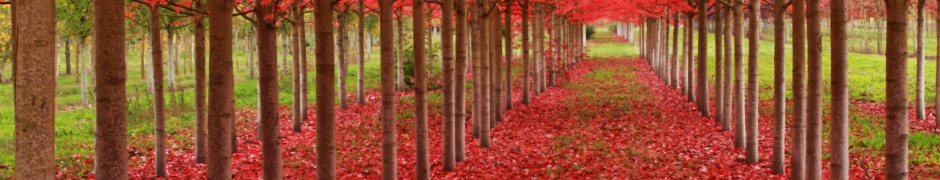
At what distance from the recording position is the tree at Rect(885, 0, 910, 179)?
535 centimetres

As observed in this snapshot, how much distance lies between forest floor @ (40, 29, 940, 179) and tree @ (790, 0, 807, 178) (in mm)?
962

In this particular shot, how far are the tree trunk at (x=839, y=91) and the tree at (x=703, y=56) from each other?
338 inches

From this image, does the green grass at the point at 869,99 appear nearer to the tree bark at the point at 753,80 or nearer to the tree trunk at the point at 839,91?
Answer: the tree bark at the point at 753,80

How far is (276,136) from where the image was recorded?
691 cm

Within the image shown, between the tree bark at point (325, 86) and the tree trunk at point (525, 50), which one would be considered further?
the tree trunk at point (525, 50)

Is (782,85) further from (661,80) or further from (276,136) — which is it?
(661,80)

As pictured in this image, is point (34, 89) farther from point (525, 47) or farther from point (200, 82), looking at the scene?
point (525, 47)

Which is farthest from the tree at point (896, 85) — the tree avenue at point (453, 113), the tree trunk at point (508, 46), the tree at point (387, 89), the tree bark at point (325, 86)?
the tree trunk at point (508, 46)

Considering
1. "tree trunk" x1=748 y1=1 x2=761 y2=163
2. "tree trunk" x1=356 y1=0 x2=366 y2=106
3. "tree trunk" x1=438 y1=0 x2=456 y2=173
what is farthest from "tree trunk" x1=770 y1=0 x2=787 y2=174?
"tree trunk" x1=356 y1=0 x2=366 y2=106

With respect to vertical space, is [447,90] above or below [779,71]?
below

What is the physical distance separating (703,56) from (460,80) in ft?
21.6

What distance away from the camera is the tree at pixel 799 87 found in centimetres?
821

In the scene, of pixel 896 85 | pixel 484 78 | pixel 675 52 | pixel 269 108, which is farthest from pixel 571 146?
pixel 675 52

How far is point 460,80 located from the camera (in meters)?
11.2
